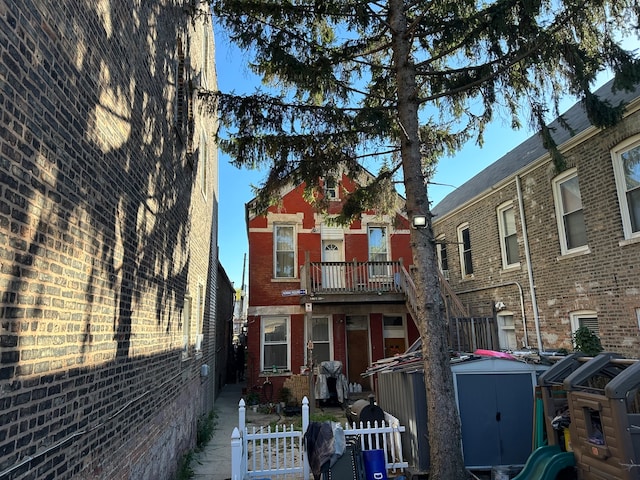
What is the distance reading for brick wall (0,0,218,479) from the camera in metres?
2.45

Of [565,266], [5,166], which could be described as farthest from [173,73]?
[565,266]

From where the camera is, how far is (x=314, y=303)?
48.9 ft

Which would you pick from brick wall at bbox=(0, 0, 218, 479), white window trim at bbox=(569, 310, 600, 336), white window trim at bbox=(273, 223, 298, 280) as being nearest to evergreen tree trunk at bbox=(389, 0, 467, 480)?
brick wall at bbox=(0, 0, 218, 479)

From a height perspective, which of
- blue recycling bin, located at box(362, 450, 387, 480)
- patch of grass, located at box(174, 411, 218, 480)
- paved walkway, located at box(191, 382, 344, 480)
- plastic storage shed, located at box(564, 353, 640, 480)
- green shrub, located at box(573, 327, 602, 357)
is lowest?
paved walkway, located at box(191, 382, 344, 480)

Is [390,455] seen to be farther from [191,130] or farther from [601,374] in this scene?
[191,130]

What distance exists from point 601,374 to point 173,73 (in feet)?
26.1

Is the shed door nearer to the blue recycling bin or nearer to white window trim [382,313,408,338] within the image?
the blue recycling bin

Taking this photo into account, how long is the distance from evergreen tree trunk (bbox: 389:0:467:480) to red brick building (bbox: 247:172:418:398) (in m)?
7.68

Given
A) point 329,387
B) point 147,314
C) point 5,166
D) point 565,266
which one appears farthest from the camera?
point 329,387

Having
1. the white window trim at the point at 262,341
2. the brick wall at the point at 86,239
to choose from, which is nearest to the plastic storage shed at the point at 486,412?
the brick wall at the point at 86,239

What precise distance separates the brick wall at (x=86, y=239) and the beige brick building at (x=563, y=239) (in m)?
4.48

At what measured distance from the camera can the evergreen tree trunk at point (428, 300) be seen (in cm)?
629

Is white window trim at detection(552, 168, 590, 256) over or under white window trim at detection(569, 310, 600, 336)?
over

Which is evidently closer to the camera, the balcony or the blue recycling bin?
the blue recycling bin
